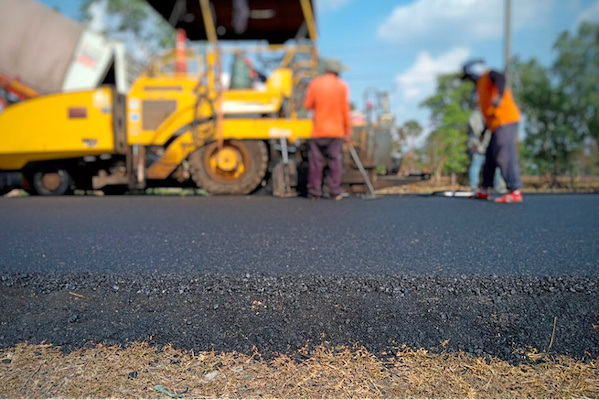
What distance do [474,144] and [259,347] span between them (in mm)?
6051

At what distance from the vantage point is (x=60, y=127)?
20.1ft

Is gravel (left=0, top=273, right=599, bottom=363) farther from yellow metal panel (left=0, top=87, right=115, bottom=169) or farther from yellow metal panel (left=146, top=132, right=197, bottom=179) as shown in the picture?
yellow metal panel (left=0, top=87, right=115, bottom=169)

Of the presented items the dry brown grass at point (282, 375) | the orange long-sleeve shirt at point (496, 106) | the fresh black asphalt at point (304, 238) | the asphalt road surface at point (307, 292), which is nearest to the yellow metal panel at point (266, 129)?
the fresh black asphalt at point (304, 238)

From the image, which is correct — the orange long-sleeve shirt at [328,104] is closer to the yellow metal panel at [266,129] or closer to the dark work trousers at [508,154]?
the yellow metal panel at [266,129]

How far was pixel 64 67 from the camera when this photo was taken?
410 inches

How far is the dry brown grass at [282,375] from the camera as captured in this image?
59.6 inches

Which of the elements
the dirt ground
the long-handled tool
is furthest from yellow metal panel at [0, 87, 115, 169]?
the dirt ground

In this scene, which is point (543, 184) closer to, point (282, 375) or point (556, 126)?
point (556, 126)

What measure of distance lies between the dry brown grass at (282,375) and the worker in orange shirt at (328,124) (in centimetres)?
376

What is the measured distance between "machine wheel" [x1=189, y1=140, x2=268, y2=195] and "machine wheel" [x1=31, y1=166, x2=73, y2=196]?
198 centimetres

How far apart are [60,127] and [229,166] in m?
2.39

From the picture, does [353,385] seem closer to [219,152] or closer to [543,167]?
[219,152]

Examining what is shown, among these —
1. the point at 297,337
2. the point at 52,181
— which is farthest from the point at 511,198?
the point at 52,181

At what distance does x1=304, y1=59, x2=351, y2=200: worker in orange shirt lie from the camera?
17.6 feet
